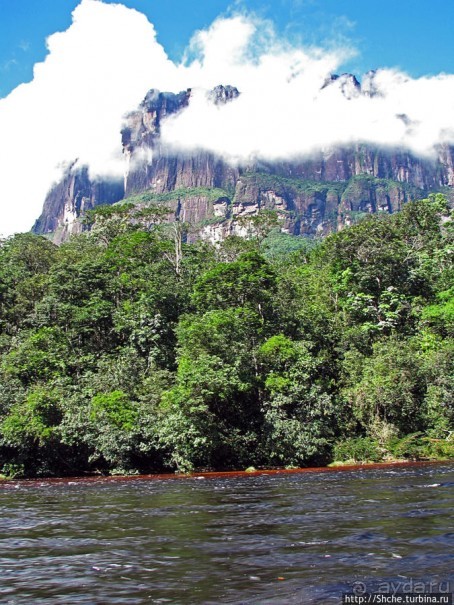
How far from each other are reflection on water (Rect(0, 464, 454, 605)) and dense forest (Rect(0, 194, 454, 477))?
13.4 meters

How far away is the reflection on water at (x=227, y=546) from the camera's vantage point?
666 centimetres

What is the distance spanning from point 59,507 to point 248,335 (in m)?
22.2

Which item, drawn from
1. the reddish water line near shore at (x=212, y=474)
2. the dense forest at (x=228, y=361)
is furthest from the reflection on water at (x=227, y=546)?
the dense forest at (x=228, y=361)

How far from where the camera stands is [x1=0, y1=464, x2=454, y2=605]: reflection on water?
6660mm

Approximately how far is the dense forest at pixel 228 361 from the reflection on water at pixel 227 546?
13381 mm

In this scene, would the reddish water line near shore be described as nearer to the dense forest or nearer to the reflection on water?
the dense forest

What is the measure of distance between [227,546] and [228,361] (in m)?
Result: 24.2

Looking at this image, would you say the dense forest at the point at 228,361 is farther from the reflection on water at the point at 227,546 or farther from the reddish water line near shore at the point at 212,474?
the reflection on water at the point at 227,546

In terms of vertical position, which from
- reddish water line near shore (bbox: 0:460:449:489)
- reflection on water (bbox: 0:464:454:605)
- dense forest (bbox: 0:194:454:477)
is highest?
dense forest (bbox: 0:194:454:477)

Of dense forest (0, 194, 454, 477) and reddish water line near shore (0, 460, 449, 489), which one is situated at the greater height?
dense forest (0, 194, 454, 477)

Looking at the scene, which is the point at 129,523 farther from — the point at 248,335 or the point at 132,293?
the point at 132,293

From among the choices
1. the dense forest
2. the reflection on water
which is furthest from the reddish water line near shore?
the reflection on water

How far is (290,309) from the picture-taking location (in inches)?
1677

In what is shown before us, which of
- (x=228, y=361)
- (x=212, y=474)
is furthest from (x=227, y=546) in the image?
(x=228, y=361)
